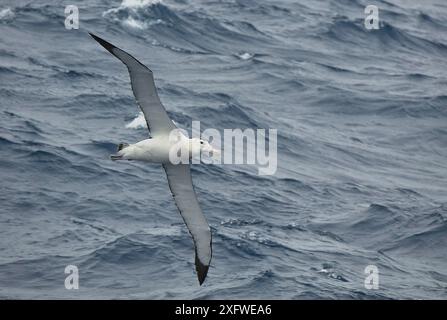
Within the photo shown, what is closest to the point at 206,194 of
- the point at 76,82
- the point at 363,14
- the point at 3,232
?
the point at 3,232

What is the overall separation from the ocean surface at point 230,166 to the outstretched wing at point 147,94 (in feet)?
11.9

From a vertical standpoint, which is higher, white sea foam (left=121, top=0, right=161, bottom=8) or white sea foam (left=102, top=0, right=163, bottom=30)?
white sea foam (left=121, top=0, right=161, bottom=8)

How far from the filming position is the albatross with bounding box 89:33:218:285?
1822cm

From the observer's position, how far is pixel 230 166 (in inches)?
1054

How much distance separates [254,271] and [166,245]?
6.23 ft

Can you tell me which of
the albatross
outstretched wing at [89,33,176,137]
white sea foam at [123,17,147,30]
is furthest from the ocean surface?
outstretched wing at [89,33,176,137]

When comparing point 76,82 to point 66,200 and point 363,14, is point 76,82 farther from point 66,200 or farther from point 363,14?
point 363,14

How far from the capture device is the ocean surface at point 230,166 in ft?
72.9

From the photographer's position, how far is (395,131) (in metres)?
31.8

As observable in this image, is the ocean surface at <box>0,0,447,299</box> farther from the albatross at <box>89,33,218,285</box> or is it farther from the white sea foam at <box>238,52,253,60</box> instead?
the albatross at <box>89,33,218,285</box>

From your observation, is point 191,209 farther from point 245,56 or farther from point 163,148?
point 245,56

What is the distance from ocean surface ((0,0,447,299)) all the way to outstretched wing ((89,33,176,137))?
364 centimetres

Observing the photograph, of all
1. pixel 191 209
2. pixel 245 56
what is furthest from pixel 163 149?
pixel 245 56

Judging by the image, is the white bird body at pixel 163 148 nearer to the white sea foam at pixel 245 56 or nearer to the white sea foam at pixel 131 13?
the white sea foam at pixel 245 56
